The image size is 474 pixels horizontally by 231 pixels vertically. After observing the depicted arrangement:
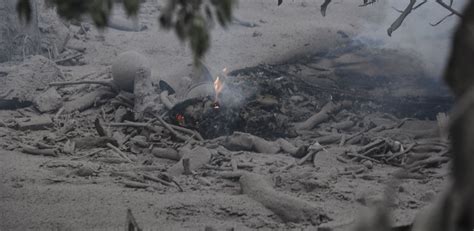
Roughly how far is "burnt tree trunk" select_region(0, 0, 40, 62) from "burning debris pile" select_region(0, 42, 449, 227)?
1.24 metres

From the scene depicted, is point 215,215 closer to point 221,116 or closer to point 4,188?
point 4,188

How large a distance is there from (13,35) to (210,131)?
5609 millimetres

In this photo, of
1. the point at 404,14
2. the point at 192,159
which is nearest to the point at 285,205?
the point at 192,159

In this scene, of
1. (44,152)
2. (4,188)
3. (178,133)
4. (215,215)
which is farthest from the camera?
(178,133)

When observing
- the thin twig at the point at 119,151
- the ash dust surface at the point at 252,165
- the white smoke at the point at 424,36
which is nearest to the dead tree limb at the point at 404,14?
the ash dust surface at the point at 252,165

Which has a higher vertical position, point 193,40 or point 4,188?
point 193,40

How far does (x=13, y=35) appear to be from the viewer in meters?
13.7

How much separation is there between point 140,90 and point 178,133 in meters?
1.51

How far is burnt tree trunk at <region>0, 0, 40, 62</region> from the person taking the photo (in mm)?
13445

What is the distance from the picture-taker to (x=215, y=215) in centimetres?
Result: 720

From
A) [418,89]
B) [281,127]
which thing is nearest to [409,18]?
[418,89]

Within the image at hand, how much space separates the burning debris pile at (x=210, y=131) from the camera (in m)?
8.75

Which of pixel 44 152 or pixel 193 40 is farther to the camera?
pixel 44 152

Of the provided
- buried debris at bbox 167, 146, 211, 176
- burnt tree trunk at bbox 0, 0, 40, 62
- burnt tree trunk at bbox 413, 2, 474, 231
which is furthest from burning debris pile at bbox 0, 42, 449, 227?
burnt tree trunk at bbox 413, 2, 474, 231
